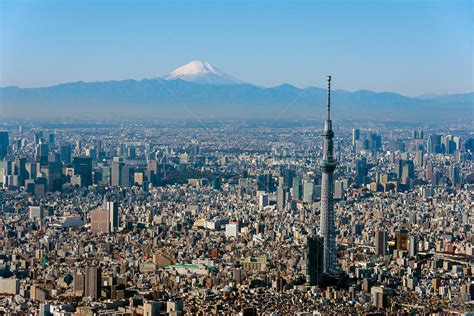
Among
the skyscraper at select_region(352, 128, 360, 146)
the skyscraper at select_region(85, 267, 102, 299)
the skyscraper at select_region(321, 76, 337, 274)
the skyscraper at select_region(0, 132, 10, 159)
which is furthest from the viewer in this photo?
the skyscraper at select_region(352, 128, 360, 146)

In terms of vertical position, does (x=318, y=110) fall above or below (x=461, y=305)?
above

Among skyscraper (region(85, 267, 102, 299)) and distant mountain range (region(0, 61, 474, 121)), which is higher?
distant mountain range (region(0, 61, 474, 121))

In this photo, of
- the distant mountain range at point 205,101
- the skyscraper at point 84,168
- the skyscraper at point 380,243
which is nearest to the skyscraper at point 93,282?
the skyscraper at point 380,243

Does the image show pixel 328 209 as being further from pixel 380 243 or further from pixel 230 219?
pixel 230 219

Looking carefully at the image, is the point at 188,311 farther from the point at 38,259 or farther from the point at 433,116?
the point at 433,116

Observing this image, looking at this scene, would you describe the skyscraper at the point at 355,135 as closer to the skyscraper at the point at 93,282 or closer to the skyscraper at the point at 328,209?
the skyscraper at the point at 328,209

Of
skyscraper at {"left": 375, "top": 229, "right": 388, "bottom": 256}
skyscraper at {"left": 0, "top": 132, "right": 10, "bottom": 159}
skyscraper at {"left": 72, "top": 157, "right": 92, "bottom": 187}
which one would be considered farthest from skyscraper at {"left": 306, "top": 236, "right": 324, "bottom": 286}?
skyscraper at {"left": 0, "top": 132, "right": 10, "bottom": 159}

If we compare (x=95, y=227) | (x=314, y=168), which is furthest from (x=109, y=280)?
(x=314, y=168)

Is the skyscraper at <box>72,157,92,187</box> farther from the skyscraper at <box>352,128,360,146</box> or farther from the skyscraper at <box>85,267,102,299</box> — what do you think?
the skyscraper at <box>85,267,102,299</box>
